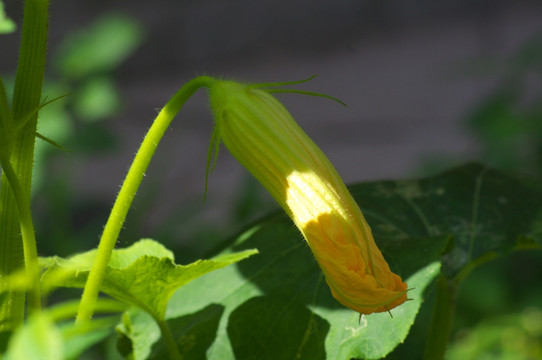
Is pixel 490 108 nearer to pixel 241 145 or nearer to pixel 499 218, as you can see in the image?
pixel 499 218

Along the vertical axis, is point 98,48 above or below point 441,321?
above

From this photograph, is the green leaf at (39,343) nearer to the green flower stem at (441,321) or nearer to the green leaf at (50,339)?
the green leaf at (50,339)

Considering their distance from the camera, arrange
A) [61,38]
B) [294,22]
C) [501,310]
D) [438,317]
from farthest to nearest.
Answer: [61,38], [294,22], [501,310], [438,317]

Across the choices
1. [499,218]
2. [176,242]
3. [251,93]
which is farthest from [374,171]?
[251,93]

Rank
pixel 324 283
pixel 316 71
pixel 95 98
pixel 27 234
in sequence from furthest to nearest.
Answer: pixel 316 71 → pixel 95 98 → pixel 324 283 → pixel 27 234

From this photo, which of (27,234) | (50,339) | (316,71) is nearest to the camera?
(50,339)

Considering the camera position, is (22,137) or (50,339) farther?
(22,137)

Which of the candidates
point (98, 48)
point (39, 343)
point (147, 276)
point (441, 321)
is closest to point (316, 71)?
point (98, 48)

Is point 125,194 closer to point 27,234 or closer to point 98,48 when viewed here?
point 27,234
